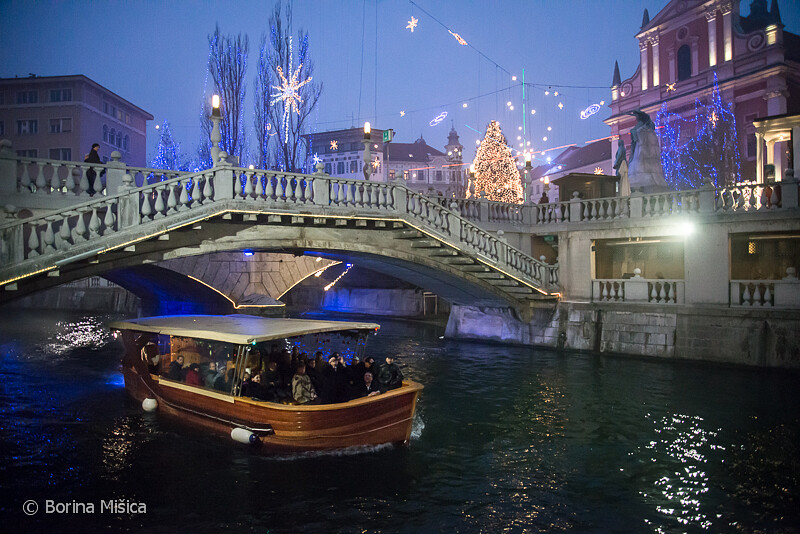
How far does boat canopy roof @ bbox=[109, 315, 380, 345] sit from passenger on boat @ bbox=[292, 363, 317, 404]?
0.93 m

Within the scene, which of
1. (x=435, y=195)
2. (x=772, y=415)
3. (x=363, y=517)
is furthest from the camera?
(x=435, y=195)

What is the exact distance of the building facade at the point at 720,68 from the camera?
3619 cm

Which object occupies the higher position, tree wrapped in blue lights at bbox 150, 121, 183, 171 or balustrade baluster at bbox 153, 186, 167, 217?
tree wrapped in blue lights at bbox 150, 121, 183, 171

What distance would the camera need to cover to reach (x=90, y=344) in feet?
86.8

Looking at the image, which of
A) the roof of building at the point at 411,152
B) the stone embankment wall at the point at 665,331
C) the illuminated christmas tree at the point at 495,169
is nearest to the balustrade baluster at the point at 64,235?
the stone embankment wall at the point at 665,331

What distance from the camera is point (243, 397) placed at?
11227 millimetres

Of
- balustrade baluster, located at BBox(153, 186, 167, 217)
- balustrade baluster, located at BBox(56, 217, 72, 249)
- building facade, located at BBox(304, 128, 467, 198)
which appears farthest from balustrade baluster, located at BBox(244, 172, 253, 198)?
building facade, located at BBox(304, 128, 467, 198)

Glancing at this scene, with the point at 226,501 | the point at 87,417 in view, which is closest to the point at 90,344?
the point at 87,417

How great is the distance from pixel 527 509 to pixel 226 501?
14.9ft

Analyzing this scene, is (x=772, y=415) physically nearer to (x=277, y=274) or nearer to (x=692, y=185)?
(x=277, y=274)

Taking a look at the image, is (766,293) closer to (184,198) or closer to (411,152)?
(184,198)

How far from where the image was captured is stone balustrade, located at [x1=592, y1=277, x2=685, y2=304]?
1967cm

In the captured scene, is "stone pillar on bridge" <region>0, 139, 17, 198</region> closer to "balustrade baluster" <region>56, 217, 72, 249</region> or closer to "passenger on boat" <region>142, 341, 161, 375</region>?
"balustrade baluster" <region>56, 217, 72, 249</region>

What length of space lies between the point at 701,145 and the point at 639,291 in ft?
69.4
